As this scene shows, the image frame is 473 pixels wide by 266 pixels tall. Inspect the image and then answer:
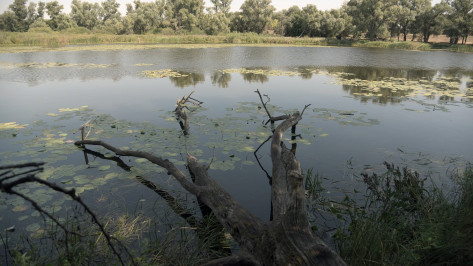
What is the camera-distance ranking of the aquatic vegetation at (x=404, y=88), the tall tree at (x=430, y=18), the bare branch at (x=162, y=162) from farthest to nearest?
1. the tall tree at (x=430, y=18)
2. the aquatic vegetation at (x=404, y=88)
3. the bare branch at (x=162, y=162)

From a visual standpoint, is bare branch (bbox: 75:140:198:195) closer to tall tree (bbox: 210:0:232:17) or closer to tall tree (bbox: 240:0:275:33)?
tall tree (bbox: 240:0:275:33)

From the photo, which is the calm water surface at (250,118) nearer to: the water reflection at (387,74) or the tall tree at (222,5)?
the water reflection at (387,74)

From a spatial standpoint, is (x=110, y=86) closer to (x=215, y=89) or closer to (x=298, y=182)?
(x=215, y=89)

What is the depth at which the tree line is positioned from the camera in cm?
3779

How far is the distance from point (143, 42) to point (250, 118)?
30.9 meters

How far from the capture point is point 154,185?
355 cm

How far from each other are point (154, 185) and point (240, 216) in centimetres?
161

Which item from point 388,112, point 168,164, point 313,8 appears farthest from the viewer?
point 313,8

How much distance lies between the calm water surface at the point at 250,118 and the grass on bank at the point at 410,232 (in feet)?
2.07

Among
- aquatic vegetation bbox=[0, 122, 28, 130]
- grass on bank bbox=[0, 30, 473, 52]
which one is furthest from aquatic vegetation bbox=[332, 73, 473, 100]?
grass on bank bbox=[0, 30, 473, 52]

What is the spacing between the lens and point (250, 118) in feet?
Answer: 20.4

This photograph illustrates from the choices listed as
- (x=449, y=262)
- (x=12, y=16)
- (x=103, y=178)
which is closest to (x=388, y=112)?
(x=449, y=262)

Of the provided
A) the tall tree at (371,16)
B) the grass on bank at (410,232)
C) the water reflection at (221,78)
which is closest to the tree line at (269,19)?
the tall tree at (371,16)

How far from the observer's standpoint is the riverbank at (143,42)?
82.4 feet
